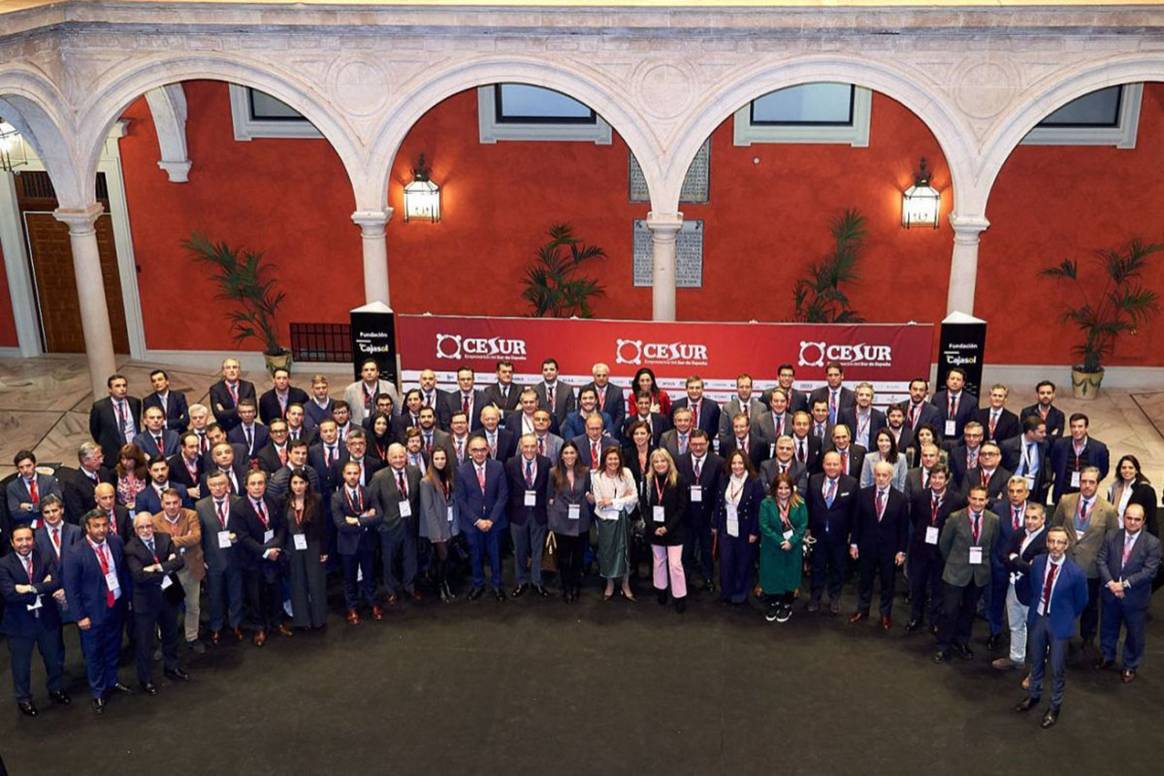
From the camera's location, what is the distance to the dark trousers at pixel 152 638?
9.65 m

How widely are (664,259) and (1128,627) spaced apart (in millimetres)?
6305

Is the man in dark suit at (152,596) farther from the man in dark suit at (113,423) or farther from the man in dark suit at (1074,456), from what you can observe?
the man in dark suit at (1074,456)

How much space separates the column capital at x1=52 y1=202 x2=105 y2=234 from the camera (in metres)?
14.2

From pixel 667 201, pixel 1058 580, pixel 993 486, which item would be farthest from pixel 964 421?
pixel 667 201

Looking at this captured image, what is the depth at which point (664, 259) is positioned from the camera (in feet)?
46.5

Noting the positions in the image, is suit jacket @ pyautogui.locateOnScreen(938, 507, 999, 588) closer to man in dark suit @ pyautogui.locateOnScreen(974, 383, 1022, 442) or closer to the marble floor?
man in dark suit @ pyautogui.locateOnScreen(974, 383, 1022, 442)

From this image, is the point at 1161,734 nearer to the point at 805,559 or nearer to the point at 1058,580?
the point at 1058,580

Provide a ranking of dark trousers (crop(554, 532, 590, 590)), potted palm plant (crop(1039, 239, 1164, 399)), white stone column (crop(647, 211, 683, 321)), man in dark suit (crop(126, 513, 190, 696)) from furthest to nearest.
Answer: potted palm plant (crop(1039, 239, 1164, 399)) < white stone column (crop(647, 211, 683, 321)) < dark trousers (crop(554, 532, 590, 590)) < man in dark suit (crop(126, 513, 190, 696))

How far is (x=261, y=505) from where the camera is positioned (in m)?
10.1

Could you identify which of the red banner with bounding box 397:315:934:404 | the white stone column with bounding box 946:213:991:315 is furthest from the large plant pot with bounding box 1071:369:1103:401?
the red banner with bounding box 397:315:934:404

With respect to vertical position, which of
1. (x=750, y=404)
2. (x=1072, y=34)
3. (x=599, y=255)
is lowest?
(x=750, y=404)

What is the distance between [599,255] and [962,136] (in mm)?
4845

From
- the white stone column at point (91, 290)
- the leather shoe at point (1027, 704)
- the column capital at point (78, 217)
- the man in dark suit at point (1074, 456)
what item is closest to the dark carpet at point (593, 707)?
the leather shoe at point (1027, 704)

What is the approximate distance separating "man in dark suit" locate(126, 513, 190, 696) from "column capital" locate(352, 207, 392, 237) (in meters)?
5.33
